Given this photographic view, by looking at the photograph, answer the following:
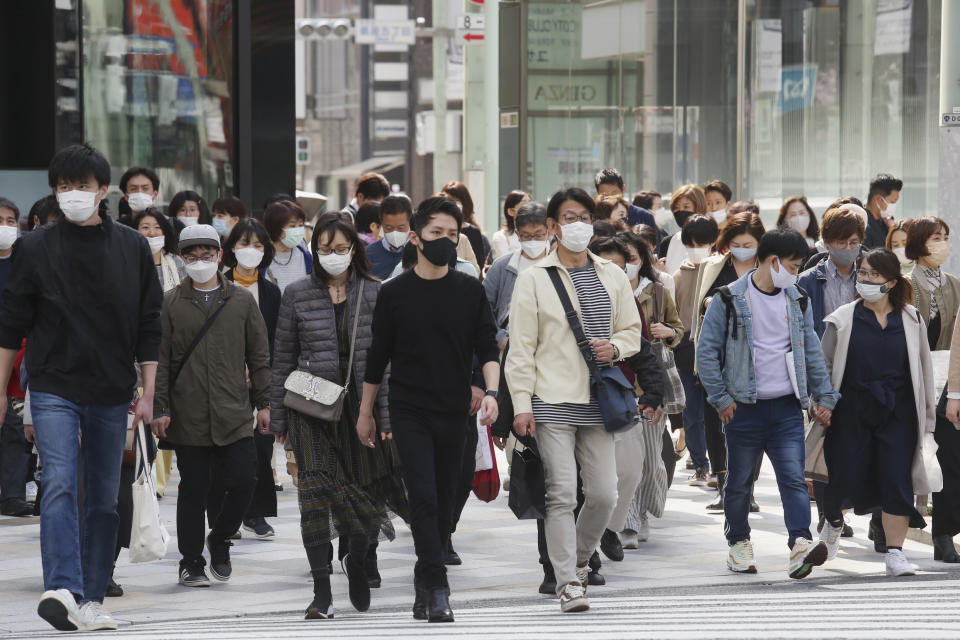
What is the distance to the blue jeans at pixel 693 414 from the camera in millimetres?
11664

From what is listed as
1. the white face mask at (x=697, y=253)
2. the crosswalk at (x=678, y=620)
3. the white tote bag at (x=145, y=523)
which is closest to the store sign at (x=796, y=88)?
the white face mask at (x=697, y=253)

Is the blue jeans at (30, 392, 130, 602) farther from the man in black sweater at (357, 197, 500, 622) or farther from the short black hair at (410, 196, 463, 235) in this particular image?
the short black hair at (410, 196, 463, 235)

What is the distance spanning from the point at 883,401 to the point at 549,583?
6.64ft

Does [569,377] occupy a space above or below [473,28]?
below

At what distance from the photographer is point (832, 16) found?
2058 cm

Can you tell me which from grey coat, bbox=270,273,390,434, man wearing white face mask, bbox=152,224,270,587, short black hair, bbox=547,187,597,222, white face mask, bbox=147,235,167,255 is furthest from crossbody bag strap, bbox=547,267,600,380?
white face mask, bbox=147,235,167,255

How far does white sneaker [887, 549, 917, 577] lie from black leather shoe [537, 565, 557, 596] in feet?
5.96

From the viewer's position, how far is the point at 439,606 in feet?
23.5

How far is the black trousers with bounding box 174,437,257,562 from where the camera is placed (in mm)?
8430

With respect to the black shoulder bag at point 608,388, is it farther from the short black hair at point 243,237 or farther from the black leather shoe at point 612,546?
the short black hair at point 243,237

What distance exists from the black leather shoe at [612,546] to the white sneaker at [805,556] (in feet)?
3.35

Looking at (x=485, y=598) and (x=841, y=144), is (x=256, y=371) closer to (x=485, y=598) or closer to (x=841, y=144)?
(x=485, y=598)

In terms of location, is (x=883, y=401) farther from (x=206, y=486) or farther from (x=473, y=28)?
(x=473, y=28)

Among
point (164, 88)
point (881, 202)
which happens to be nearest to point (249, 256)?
point (881, 202)
